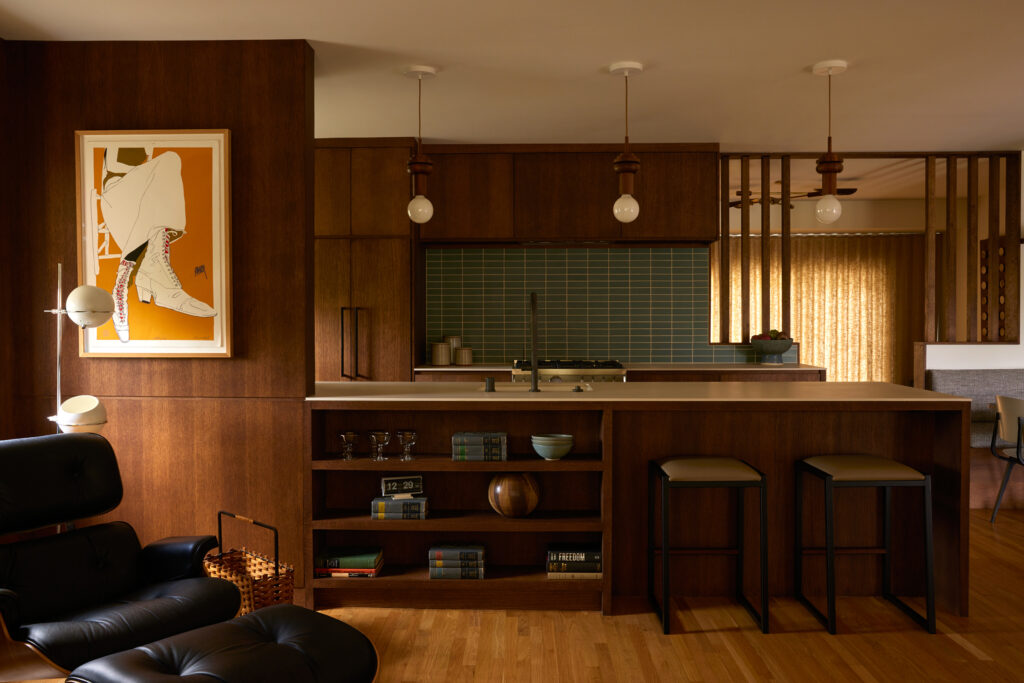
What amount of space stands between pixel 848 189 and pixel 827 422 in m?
4.40

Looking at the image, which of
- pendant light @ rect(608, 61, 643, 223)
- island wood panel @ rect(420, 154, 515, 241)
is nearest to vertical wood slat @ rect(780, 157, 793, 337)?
island wood panel @ rect(420, 154, 515, 241)

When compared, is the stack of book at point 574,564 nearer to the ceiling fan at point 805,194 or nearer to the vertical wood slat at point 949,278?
the vertical wood slat at point 949,278

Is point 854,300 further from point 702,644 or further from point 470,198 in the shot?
point 702,644

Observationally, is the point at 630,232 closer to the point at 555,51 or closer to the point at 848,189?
the point at 555,51

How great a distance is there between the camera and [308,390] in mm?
3512

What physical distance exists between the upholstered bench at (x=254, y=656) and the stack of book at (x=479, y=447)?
1.18m

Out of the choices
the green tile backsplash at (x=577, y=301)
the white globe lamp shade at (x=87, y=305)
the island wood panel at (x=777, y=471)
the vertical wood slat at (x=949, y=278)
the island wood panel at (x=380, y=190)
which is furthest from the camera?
the green tile backsplash at (x=577, y=301)

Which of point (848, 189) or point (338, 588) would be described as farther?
point (848, 189)

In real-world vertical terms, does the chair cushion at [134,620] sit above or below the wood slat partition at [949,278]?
below

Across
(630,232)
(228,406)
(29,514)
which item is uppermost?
(630,232)

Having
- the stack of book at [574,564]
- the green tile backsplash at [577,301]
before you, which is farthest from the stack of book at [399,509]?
the green tile backsplash at [577,301]

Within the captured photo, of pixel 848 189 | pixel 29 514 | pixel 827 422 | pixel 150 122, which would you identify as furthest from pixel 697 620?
pixel 848 189

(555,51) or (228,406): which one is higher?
(555,51)

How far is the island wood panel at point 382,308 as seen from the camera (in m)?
5.51
